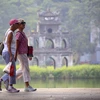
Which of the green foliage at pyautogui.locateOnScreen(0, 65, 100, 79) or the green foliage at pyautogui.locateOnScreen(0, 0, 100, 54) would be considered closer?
the green foliage at pyautogui.locateOnScreen(0, 65, 100, 79)

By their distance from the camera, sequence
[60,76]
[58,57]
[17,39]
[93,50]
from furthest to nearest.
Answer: [93,50]
[58,57]
[60,76]
[17,39]

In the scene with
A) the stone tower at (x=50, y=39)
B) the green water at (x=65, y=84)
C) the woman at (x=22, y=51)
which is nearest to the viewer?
the woman at (x=22, y=51)

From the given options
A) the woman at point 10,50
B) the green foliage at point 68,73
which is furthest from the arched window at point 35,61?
the woman at point 10,50

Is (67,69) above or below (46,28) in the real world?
below

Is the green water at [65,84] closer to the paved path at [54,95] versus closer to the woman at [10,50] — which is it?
the woman at [10,50]

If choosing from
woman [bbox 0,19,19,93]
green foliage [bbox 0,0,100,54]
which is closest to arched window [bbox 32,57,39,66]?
green foliage [bbox 0,0,100,54]

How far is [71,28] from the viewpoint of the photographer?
189 ft

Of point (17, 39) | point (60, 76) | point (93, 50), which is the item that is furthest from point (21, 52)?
point (93, 50)

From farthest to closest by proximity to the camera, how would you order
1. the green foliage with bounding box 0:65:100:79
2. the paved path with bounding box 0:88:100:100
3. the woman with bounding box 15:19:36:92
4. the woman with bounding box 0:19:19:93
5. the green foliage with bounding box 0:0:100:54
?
1. the green foliage with bounding box 0:0:100:54
2. the green foliage with bounding box 0:65:100:79
3. the woman with bounding box 15:19:36:92
4. the woman with bounding box 0:19:19:93
5. the paved path with bounding box 0:88:100:100

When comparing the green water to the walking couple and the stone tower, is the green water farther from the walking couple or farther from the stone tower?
the stone tower

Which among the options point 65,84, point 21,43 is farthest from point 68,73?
point 21,43

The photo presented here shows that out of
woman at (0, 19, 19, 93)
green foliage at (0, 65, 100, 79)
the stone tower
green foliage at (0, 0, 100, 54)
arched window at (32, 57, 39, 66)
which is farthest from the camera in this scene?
green foliage at (0, 0, 100, 54)

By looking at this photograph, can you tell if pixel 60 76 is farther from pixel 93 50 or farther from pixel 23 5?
pixel 23 5

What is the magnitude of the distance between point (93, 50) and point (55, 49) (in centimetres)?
1162
